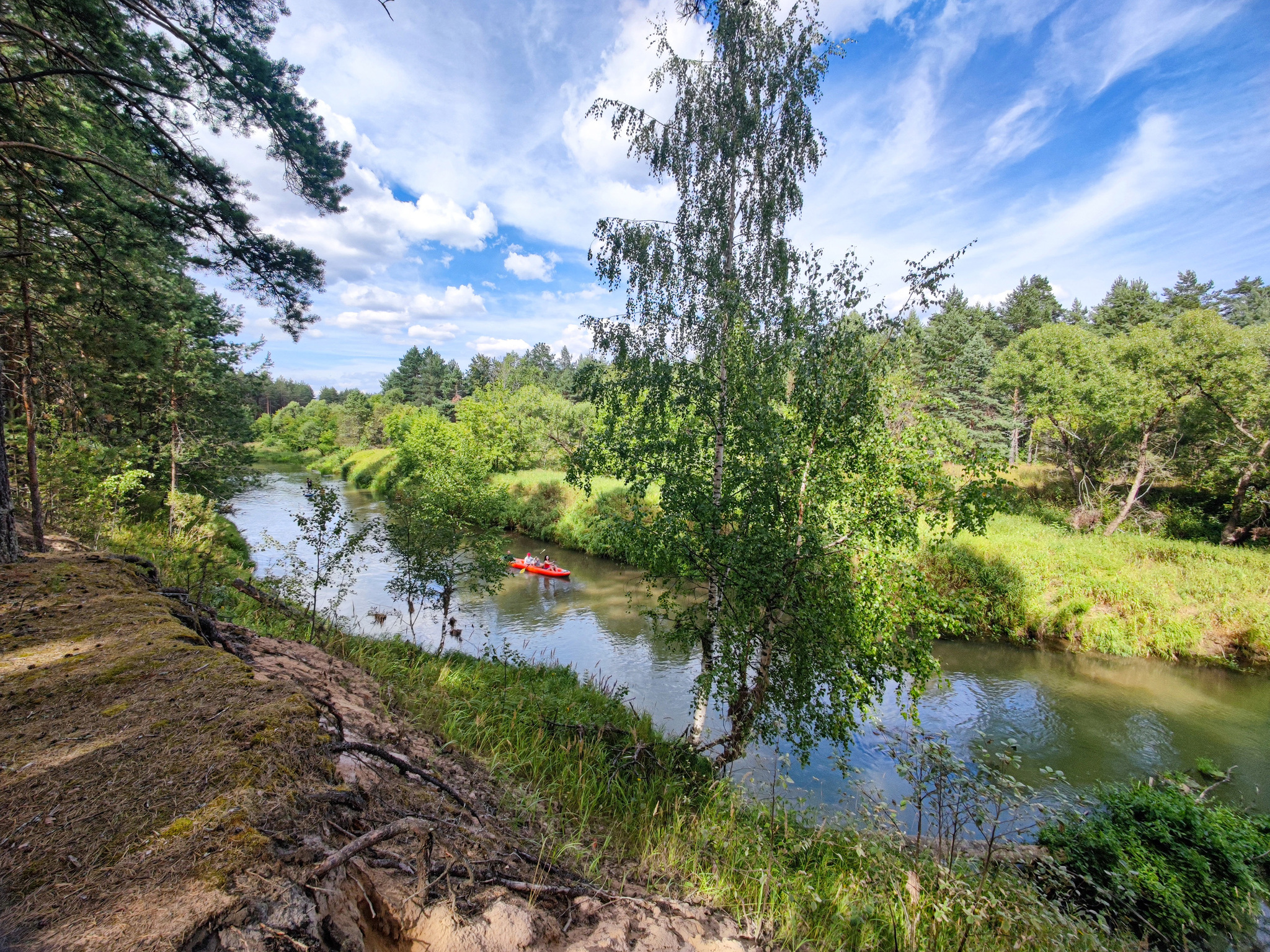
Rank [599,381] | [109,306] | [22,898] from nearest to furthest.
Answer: [22,898]
[109,306]
[599,381]

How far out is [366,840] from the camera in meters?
1.83

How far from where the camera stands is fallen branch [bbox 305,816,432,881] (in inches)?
65.5

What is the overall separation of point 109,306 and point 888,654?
1023 cm

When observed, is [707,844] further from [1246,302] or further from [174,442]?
[1246,302]

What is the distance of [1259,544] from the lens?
58.3ft

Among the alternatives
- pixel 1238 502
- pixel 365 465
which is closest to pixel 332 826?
pixel 1238 502

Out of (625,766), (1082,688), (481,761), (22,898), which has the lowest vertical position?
(1082,688)

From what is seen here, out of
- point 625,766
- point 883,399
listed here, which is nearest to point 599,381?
point 883,399

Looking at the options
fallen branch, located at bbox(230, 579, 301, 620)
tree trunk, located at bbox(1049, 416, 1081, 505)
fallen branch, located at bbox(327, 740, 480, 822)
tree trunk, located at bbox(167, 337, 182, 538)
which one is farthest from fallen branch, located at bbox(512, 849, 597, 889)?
tree trunk, located at bbox(1049, 416, 1081, 505)

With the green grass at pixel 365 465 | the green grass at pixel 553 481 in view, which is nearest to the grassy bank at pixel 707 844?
the green grass at pixel 553 481

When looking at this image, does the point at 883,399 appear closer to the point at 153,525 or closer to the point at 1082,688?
the point at 1082,688

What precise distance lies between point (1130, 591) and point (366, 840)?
1957 cm

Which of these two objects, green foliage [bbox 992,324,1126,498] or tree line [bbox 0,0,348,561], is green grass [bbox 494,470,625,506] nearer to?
tree line [bbox 0,0,348,561]

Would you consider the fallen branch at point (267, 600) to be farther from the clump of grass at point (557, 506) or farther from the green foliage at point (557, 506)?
the clump of grass at point (557, 506)
